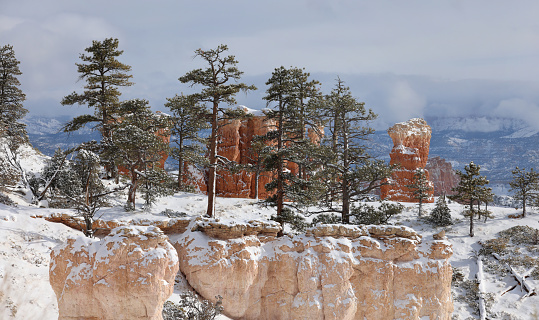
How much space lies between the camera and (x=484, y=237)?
3631cm

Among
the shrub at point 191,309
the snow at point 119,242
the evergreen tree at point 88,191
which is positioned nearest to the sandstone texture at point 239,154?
the snow at point 119,242

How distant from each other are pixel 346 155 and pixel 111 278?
1960 cm

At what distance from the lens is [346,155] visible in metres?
28.7

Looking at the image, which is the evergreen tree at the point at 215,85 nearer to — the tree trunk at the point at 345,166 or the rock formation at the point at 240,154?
the tree trunk at the point at 345,166

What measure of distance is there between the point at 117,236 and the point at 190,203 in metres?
23.6

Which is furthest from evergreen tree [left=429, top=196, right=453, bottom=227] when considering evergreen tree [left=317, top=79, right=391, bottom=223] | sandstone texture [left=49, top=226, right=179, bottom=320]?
sandstone texture [left=49, top=226, right=179, bottom=320]

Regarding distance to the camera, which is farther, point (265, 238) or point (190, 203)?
point (190, 203)

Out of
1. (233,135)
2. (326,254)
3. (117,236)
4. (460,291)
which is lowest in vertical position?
(460,291)

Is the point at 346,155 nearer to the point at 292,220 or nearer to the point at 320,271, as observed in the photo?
the point at 292,220

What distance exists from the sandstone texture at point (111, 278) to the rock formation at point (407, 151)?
2084 inches

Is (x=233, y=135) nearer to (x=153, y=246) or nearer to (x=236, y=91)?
(x=236, y=91)

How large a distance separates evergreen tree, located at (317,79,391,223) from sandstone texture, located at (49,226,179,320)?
629 inches

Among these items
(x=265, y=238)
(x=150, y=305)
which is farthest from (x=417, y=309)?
(x=150, y=305)

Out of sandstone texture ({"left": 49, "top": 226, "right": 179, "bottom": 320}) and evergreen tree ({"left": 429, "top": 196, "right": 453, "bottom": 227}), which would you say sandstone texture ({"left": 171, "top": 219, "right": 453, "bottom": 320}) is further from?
evergreen tree ({"left": 429, "top": 196, "right": 453, "bottom": 227})
